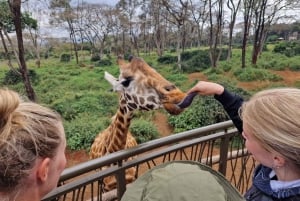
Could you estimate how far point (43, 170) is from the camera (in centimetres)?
87

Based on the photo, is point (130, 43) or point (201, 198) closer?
point (201, 198)

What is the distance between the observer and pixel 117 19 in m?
26.6

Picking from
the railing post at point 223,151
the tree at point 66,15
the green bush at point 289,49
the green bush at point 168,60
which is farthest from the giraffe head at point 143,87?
the green bush at point 289,49

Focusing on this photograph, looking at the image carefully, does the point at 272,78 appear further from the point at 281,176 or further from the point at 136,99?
the point at 281,176

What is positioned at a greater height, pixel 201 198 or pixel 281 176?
pixel 201 198

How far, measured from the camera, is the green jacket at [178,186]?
0.71 meters

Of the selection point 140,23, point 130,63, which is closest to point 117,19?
point 140,23

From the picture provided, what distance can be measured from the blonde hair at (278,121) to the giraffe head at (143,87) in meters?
1.48

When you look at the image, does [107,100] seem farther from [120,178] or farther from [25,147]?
[25,147]

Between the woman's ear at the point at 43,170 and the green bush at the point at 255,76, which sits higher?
the woman's ear at the point at 43,170

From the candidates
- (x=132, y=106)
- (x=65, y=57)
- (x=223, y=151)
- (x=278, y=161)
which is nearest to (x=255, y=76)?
(x=132, y=106)

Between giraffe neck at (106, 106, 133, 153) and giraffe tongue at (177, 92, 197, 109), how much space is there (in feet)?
1.63

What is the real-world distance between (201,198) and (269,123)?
465mm

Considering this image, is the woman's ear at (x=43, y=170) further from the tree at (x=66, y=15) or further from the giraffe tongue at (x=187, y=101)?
the tree at (x=66, y=15)
